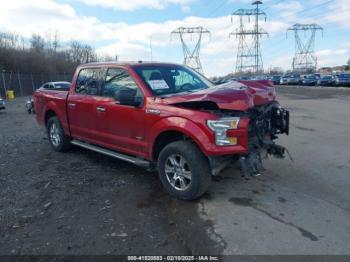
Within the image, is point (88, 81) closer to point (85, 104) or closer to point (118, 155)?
point (85, 104)

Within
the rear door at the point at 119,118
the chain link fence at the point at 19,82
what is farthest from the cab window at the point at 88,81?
the chain link fence at the point at 19,82

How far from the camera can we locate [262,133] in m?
4.95

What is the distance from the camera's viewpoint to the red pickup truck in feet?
14.2

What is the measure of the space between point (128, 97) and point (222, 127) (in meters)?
1.56

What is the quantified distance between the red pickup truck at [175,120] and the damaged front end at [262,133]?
13mm

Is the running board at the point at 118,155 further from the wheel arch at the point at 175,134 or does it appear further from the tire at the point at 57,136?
the tire at the point at 57,136

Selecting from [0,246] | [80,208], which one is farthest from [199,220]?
[0,246]

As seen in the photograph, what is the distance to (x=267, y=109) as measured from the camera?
5062 millimetres

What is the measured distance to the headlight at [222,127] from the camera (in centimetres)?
426

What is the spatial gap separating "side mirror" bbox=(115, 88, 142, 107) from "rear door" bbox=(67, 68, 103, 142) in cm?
109

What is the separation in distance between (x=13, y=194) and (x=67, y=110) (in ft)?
7.57

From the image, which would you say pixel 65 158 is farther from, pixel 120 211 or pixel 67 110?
pixel 120 211

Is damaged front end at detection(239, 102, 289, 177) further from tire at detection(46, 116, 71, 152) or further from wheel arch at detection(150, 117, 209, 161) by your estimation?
tire at detection(46, 116, 71, 152)

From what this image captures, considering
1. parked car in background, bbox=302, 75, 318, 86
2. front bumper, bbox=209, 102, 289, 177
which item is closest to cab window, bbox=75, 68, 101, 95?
front bumper, bbox=209, 102, 289, 177
